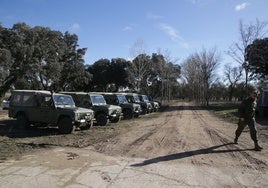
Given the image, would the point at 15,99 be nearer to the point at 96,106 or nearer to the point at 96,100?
the point at 96,106

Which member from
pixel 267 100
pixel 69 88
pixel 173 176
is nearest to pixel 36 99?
pixel 173 176

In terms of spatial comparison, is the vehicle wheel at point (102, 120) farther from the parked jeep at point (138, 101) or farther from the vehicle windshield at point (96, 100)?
the parked jeep at point (138, 101)

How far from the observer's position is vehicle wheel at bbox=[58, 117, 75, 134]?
15406 millimetres

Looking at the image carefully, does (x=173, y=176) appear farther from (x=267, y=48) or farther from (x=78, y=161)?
(x=267, y=48)

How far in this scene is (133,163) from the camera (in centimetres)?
890

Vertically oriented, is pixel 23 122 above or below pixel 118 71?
below

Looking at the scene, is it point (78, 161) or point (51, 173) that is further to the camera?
point (78, 161)

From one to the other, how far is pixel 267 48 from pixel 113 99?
112 ft

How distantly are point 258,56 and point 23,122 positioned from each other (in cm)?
4054

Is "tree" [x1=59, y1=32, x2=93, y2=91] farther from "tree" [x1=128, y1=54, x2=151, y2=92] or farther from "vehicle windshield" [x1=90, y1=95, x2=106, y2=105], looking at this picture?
"vehicle windshield" [x1=90, y1=95, x2=106, y2=105]

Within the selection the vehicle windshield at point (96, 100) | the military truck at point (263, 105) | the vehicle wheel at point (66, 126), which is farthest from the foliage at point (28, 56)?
the military truck at point (263, 105)

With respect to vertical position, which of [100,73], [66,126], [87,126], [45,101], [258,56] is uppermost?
[258,56]

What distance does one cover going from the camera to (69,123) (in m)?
15.4

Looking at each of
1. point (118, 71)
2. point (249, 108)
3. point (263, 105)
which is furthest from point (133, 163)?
point (118, 71)
